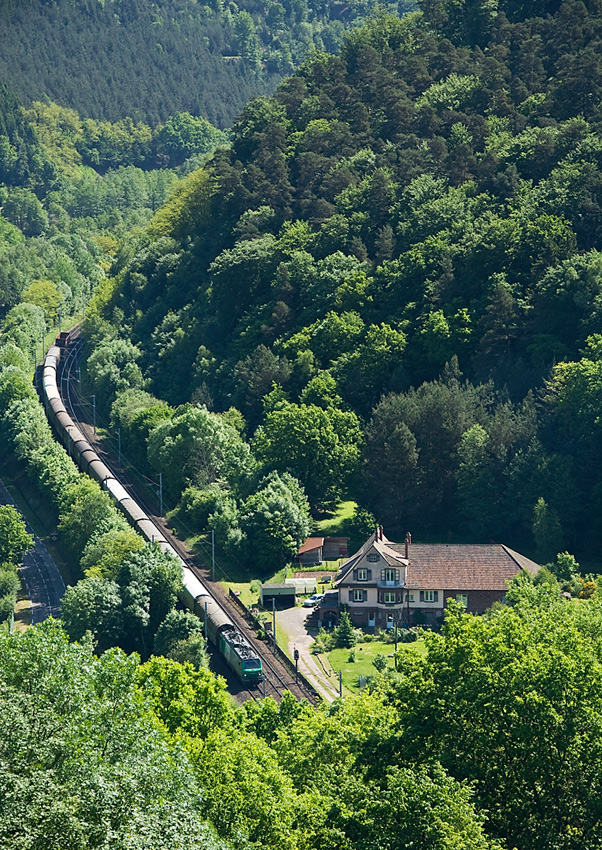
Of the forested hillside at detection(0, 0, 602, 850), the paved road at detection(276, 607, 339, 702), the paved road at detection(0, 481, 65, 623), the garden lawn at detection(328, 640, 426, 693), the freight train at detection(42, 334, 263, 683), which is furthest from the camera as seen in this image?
the paved road at detection(0, 481, 65, 623)

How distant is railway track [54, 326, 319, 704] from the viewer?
263 feet

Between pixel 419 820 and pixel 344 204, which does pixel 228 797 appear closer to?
pixel 419 820

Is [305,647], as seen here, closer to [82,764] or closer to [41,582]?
[41,582]

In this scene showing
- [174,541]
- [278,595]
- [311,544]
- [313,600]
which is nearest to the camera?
[313,600]

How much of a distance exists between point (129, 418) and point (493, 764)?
277ft

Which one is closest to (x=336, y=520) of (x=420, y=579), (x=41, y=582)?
(x=420, y=579)

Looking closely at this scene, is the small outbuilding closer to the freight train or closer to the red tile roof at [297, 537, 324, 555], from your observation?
the freight train

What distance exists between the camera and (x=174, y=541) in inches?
4188

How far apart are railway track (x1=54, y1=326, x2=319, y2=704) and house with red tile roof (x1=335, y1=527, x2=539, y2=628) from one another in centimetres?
744

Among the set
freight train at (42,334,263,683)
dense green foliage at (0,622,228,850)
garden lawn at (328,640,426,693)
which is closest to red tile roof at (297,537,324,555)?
freight train at (42,334,263,683)

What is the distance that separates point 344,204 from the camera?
430ft

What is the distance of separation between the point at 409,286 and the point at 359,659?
42.4 metres

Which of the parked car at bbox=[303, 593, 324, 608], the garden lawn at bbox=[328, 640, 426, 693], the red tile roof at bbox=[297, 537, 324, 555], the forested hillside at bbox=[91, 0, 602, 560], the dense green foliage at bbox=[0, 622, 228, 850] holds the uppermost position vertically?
the forested hillside at bbox=[91, 0, 602, 560]

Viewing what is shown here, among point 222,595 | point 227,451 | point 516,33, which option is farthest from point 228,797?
point 516,33
